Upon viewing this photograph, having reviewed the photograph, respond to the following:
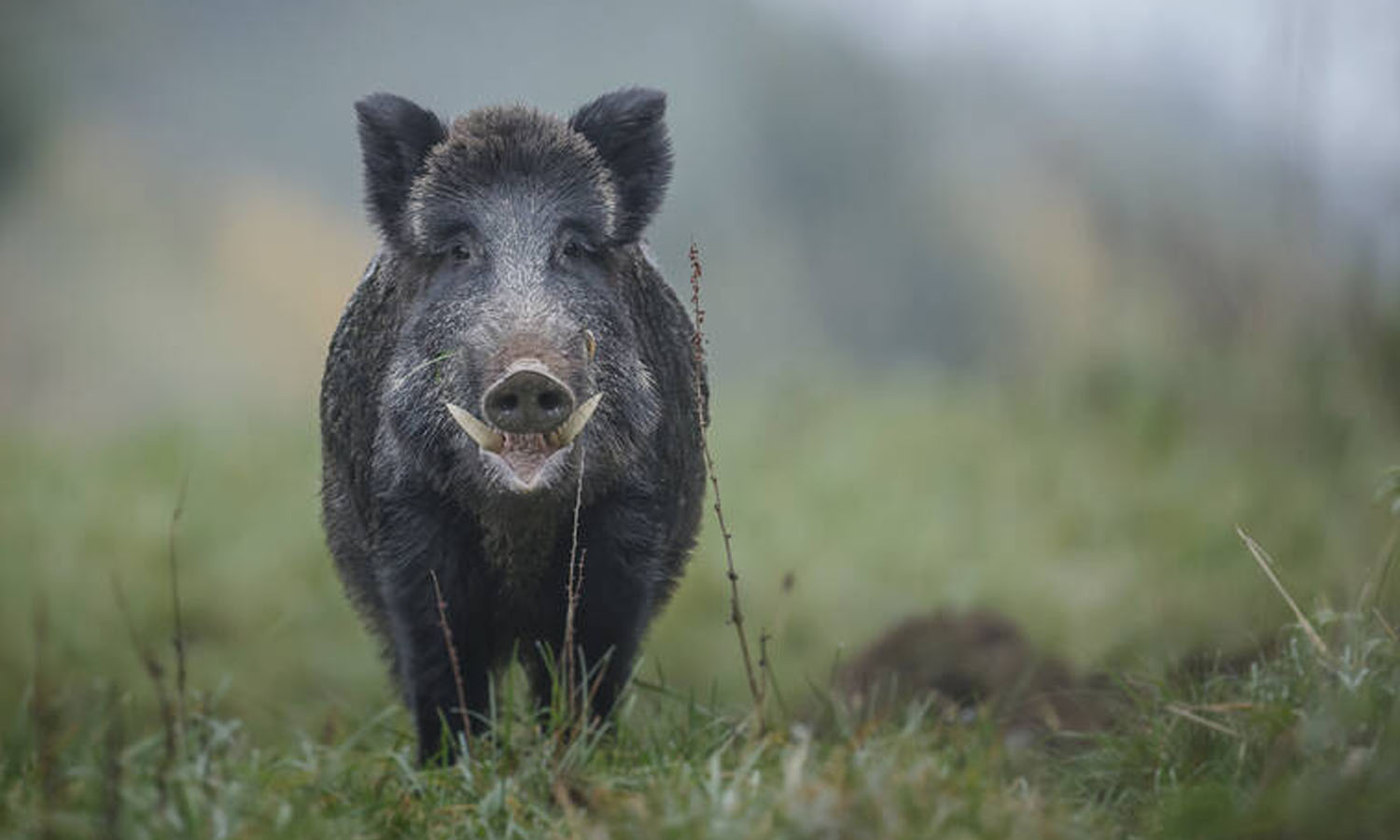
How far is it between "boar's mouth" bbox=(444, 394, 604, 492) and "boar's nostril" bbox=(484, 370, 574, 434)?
78 millimetres

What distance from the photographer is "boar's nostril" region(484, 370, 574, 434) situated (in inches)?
119

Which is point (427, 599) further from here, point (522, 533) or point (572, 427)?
point (572, 427)

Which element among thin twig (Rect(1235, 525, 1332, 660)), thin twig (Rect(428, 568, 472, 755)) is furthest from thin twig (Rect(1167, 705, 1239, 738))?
thin twig (Rect(428, 568, 472, 755))

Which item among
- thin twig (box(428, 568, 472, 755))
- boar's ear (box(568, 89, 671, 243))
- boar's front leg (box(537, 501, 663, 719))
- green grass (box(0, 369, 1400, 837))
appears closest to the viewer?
green grass (box(0, 369, 1400, 837))

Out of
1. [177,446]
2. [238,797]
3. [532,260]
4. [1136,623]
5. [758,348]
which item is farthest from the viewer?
[758,348]

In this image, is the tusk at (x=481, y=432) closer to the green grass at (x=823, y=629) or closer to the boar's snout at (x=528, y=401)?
the boar's snout at (x=528, y=401)

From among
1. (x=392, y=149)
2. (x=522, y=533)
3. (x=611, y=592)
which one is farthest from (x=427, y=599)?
Result: (x=392, y=149)

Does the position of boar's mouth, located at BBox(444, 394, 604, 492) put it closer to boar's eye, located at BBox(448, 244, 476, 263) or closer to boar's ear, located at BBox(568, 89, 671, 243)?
boar's eye, located at BBox(448, 244, 476, 263)

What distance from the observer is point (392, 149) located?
12.4ft

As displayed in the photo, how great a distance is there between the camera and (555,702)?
3271 millimetres

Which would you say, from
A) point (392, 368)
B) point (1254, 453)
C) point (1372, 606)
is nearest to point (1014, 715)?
point (1372, 606)

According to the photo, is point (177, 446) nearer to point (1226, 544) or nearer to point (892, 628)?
point (892, 628)

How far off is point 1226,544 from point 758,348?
6063 mm

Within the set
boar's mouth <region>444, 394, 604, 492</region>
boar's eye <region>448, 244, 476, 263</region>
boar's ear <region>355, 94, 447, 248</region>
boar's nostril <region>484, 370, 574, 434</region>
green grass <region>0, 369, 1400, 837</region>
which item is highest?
boar's ear <region>355, 94, 447, 248</region>
